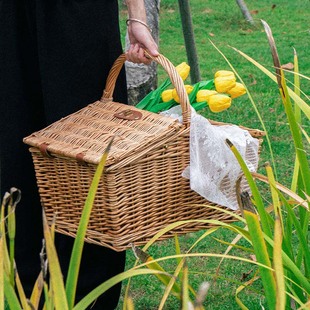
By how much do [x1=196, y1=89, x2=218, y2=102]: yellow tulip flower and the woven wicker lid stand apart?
10.5 inches

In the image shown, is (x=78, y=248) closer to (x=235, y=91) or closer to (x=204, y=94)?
(x=204, y=94)

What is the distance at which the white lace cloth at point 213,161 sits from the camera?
2553 mm

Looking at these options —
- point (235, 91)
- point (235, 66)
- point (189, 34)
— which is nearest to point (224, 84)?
point (235, 91)

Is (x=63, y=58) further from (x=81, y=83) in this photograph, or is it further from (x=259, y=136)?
(x=259, y=136)

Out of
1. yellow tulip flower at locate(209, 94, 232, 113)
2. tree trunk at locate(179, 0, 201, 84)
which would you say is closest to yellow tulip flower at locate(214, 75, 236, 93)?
yellow tulip flower at locate(209, 94, 232, 113)

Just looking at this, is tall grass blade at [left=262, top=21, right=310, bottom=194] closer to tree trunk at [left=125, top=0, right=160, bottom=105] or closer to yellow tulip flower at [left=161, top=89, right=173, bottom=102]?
yellow tulip flower at [left=161, top=89, right=173, bottom=102]

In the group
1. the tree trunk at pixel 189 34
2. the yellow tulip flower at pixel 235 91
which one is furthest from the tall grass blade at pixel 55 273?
the tree trunk at pixel 189 34

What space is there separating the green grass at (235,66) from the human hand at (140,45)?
251 mm

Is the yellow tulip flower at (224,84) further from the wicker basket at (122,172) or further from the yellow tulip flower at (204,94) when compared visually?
the wicker basket at (122,172)

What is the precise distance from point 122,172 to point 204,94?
53 centimetres

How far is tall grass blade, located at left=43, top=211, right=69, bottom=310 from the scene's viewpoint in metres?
1.44

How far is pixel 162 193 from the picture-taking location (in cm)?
259

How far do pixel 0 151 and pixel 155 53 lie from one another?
0.69m

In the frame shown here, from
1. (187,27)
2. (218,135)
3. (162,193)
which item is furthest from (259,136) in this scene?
(187,27)
